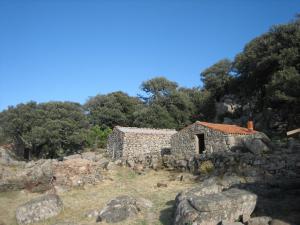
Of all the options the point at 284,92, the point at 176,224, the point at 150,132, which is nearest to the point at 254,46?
the point at 284,92

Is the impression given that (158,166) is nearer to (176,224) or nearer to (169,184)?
(169,184)

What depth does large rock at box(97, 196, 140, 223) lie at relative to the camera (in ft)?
45.9

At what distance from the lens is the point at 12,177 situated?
78.4 feet

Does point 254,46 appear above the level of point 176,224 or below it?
above

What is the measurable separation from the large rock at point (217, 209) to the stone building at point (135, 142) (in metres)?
21.7

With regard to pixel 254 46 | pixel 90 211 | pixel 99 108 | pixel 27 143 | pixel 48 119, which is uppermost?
pixel 254 46

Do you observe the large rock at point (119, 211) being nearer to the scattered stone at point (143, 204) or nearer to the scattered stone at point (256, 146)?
the scattered stone at point (143, 204)

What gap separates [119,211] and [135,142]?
20.9 metres

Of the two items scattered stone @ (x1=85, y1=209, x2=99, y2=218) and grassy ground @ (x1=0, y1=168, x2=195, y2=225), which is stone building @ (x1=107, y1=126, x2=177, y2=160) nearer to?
grassy ground @ (x1=0, y1=168, x2=195, y2=225)

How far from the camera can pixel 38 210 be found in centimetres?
1558

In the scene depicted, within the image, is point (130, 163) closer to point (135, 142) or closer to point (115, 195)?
point (135, 142)

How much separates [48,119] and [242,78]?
28.6 metres

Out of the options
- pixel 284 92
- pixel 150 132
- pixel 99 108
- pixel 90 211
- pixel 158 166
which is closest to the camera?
pixel 90 211

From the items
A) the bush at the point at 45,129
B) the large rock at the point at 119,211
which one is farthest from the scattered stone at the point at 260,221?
the bush at the point at 45,129
